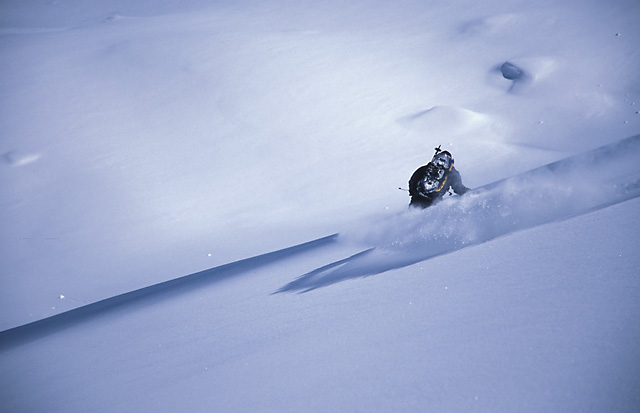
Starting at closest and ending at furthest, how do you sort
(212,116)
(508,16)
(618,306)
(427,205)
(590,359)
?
(590,359), (618,306), (427,205), (212,116), (508,16)

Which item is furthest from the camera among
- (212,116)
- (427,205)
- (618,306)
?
(212,116)

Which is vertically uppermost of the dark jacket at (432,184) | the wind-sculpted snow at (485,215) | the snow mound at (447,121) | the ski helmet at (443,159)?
the snow mound at (447,121)

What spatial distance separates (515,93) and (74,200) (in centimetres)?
1439

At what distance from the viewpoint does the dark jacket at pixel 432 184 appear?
808 centimetres

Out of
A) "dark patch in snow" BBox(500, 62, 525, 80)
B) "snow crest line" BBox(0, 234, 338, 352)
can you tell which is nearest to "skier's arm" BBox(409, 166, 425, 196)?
"snow crest line" BBox(0, 234, 338, 352)

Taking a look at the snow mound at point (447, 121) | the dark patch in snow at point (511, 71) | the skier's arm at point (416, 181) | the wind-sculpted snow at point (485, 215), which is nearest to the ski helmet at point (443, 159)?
the skier's arm at point (416, 181)

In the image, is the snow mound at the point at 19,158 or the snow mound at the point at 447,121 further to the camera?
the snow mound at the point at 19,158

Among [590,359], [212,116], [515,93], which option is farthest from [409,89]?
[590,359]

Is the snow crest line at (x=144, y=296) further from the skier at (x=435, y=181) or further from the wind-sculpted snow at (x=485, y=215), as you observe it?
the skier at (x=435, y=181)

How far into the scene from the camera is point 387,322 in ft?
14.9

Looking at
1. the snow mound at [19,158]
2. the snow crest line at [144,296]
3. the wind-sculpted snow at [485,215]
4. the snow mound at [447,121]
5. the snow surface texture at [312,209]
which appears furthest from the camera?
the snow mound at [19,158]

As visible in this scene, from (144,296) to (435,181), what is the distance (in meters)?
6.08

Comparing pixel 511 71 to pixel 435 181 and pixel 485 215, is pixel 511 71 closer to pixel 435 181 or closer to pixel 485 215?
pixel 435 181

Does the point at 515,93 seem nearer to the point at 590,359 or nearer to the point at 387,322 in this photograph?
the point at 387,322
